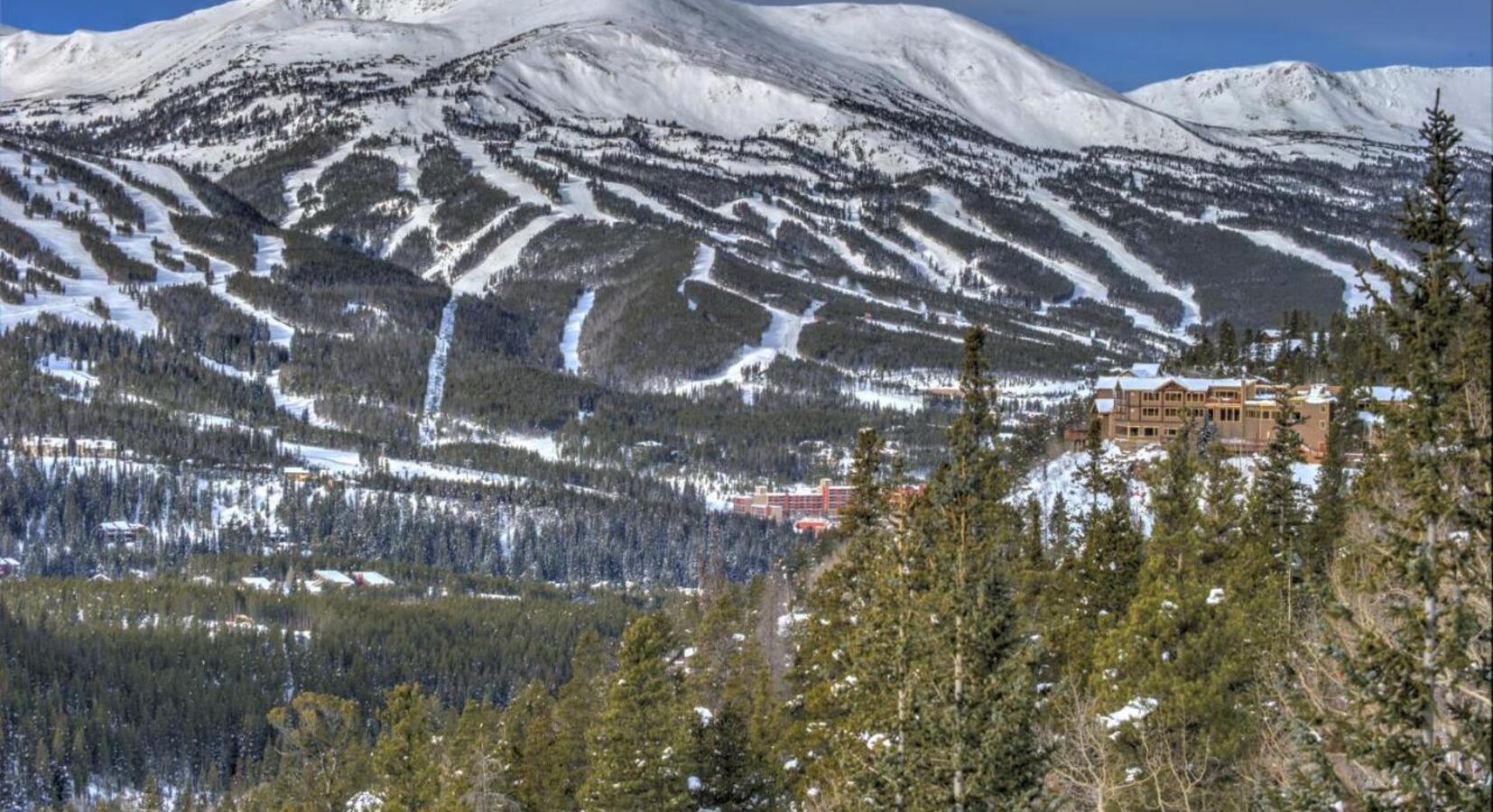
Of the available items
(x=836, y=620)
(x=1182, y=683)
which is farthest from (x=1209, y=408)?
(x=1182, y=683)

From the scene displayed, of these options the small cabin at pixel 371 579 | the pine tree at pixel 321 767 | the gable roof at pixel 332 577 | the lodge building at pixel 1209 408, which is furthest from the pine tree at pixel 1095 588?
the gable roof at pixel 332 577

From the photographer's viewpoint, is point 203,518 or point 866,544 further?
point 203,518

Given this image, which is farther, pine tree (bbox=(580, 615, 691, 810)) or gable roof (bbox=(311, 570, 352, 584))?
gable roof (bbox=(311, 570, 352, 584))

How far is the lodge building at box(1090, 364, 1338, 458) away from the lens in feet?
340

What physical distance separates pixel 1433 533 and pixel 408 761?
36276 millimetres

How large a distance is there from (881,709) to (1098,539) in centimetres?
2237

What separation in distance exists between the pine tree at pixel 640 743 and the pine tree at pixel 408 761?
6.60 metres

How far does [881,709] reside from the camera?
2652 cm

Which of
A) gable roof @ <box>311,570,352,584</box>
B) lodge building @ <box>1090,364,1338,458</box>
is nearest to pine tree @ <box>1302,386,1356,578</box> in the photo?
lodge building @ <box>1090,364,1338,458</box>

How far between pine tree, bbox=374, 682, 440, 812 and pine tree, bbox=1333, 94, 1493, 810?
113ft

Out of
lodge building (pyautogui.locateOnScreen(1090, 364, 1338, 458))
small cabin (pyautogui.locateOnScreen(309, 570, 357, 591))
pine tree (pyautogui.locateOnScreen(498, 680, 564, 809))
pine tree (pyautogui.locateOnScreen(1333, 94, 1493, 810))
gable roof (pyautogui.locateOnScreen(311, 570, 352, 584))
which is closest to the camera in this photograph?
pine tree (pyautogui.locateOnScreen(1333, 94, 1493, 810))

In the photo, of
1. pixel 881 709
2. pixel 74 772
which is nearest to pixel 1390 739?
pixel 881 709

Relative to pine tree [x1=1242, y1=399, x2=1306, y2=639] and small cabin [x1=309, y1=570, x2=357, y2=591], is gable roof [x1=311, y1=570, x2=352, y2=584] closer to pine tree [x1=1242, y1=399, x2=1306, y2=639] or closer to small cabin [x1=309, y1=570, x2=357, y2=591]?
small cabin [x1=309, y1=570, x2=357, y2=591]

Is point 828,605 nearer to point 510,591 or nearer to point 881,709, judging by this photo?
point 881,709
